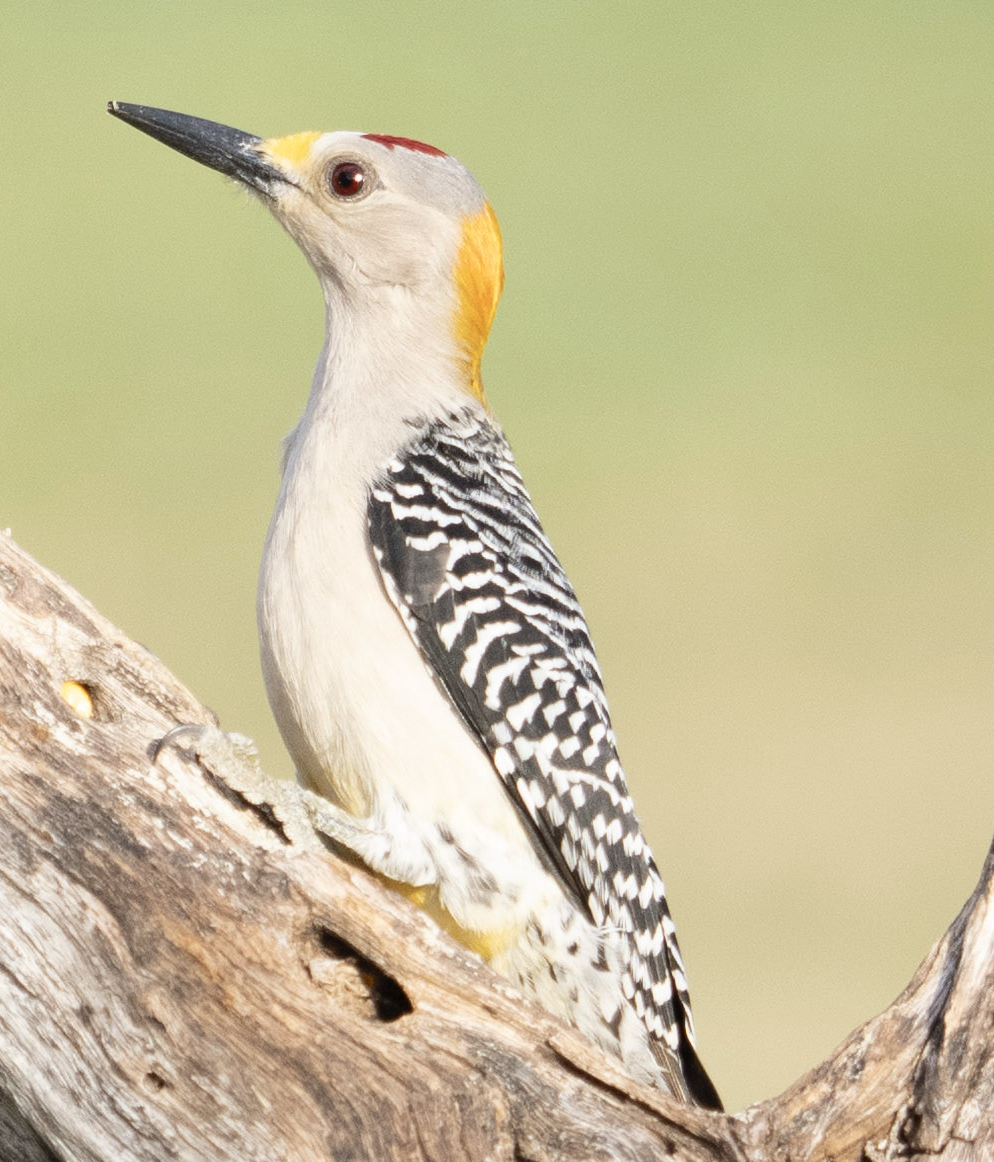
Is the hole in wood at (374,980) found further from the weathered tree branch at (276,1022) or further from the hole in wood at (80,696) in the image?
the hole in wood at (80,696)

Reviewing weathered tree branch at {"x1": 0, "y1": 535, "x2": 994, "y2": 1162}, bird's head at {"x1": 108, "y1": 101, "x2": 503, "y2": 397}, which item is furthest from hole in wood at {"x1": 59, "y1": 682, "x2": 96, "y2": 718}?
bird's head at {"x1": 108, "y1": 101, "x2": 503, "y2": 397}

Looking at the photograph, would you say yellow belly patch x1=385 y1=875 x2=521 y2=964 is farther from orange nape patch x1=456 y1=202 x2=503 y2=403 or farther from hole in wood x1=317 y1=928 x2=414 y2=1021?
orange nape patch x1=456 y1=202 x2=503 y2=403

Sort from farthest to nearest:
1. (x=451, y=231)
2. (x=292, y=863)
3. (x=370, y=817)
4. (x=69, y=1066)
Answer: (x=451, y=231)
(x=370, y=817)
(x=292, y=863)
(x=69, y=1066)

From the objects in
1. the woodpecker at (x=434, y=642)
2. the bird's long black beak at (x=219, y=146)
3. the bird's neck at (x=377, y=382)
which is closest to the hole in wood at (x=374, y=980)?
the woodpecker at (x=434, y=642)

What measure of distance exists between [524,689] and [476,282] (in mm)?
1526

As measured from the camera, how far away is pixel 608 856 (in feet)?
15.1

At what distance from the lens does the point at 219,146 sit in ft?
16.8

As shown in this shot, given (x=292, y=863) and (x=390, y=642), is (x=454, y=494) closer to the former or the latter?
(x=390, y=642)

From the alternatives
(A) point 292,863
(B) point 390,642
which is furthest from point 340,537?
(A) point 292,863

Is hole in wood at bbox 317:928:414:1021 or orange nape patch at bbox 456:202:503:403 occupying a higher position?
orange nape patch at bbox 456:202:503:403

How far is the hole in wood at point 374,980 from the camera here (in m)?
3.69

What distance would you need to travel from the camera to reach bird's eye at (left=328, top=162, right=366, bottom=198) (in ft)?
16.5

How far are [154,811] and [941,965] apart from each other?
6.38 feet

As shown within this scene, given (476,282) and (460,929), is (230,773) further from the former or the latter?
(476,282)
